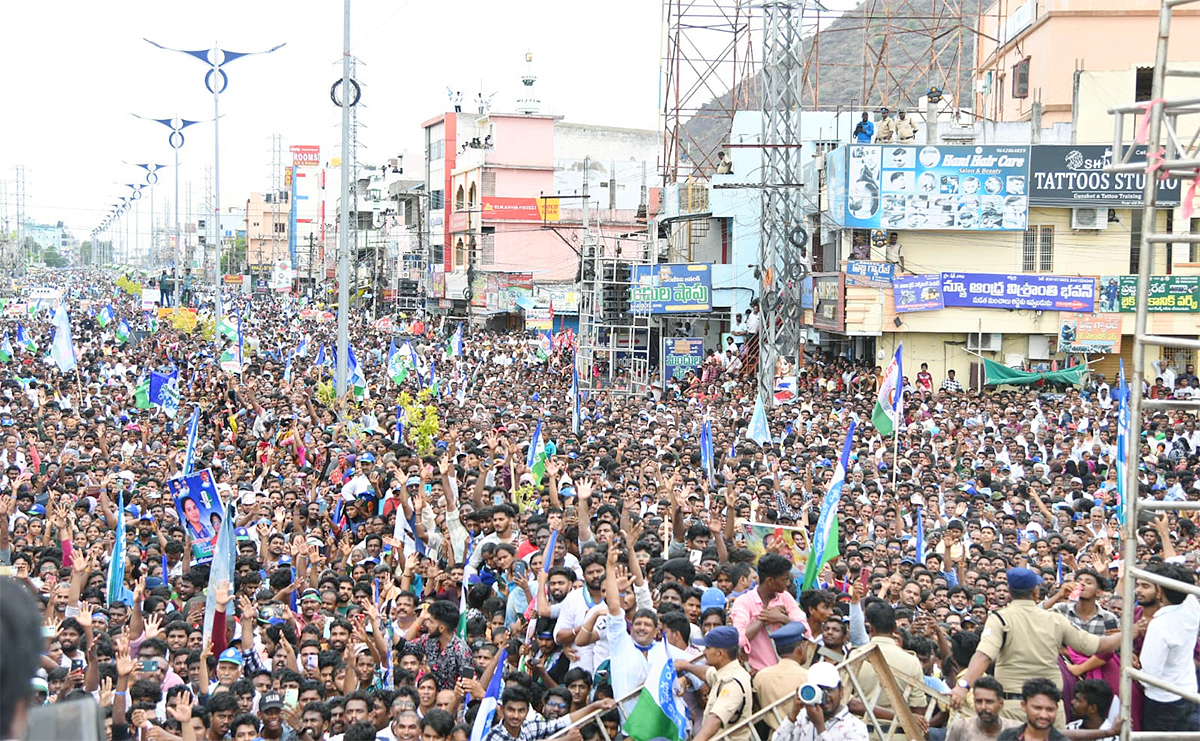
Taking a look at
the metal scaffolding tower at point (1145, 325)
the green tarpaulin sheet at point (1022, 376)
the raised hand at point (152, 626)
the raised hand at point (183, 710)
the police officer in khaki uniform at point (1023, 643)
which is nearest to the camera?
the metal scaffolding tower at point (1145, 325)

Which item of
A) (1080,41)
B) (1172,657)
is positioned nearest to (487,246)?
(1080,41)

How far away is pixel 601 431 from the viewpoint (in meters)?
20.2

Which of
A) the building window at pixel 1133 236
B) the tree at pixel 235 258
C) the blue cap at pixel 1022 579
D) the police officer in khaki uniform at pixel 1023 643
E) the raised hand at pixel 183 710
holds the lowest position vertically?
the raised hand at pixel 183 710

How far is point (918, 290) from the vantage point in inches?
1198

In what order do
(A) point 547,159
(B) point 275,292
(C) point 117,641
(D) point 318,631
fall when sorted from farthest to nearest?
(B) point 275,292 → (A) point 547,159 → (D) point 318,631 → (C) point 117,641

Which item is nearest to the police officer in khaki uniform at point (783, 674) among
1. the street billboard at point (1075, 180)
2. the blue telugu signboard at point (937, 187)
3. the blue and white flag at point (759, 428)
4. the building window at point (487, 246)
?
the blue and white flag at point (759, 428)

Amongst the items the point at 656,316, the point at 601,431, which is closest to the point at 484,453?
the point at 601,431

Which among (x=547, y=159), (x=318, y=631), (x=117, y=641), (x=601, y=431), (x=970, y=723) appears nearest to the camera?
(x=970, y=723)

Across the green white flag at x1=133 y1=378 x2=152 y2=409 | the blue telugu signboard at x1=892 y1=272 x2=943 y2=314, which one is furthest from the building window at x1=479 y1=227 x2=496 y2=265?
the green white flag at x1=133 y1=378 x2=152 y2=409

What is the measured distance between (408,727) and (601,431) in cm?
1381

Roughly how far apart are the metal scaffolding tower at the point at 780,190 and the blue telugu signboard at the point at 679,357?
3.66 meters

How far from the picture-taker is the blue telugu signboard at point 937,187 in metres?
29.9

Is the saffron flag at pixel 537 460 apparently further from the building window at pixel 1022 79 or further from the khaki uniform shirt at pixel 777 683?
the building window at pixel 1022 79

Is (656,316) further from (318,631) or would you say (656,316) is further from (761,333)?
(318,631)
